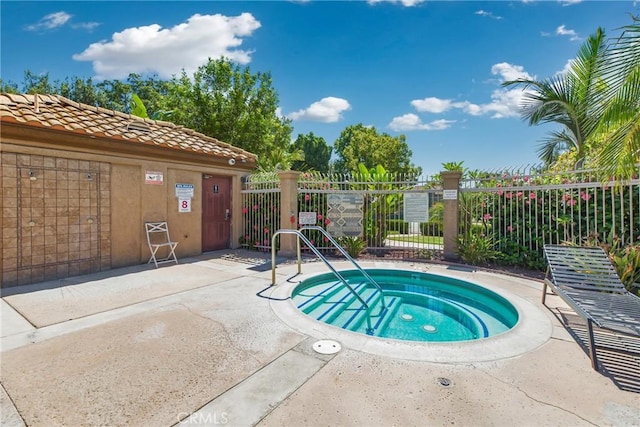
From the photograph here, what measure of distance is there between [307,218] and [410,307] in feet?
15.3

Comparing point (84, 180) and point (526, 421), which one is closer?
→ point (526, 421)

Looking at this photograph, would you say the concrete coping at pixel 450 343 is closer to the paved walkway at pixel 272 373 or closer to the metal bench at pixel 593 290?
the paved walkway at pixel 272 373

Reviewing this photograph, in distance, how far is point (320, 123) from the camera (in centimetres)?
4547

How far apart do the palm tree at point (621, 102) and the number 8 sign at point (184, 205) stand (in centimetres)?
1033

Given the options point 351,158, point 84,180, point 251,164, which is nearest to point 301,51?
point 251,164

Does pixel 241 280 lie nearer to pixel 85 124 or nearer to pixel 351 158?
pixel 85 124

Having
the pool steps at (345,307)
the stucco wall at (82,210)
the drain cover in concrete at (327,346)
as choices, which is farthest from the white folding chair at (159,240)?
the drain cover in concrete at (327,346)

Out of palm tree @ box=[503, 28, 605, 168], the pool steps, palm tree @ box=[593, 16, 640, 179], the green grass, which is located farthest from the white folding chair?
palm tree @ box=[503, 28, 605, 168]

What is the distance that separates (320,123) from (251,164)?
1418 inches

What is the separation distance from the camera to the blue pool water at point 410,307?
197 inches

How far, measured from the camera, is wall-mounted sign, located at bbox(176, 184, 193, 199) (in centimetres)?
930

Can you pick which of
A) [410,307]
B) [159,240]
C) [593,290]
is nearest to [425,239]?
[410,307]

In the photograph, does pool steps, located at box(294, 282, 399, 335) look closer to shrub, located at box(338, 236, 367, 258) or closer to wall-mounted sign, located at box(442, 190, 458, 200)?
shrub, located at box(338, 236, 367, 258)

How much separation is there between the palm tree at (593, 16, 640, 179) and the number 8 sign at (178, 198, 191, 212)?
10.3 metres
